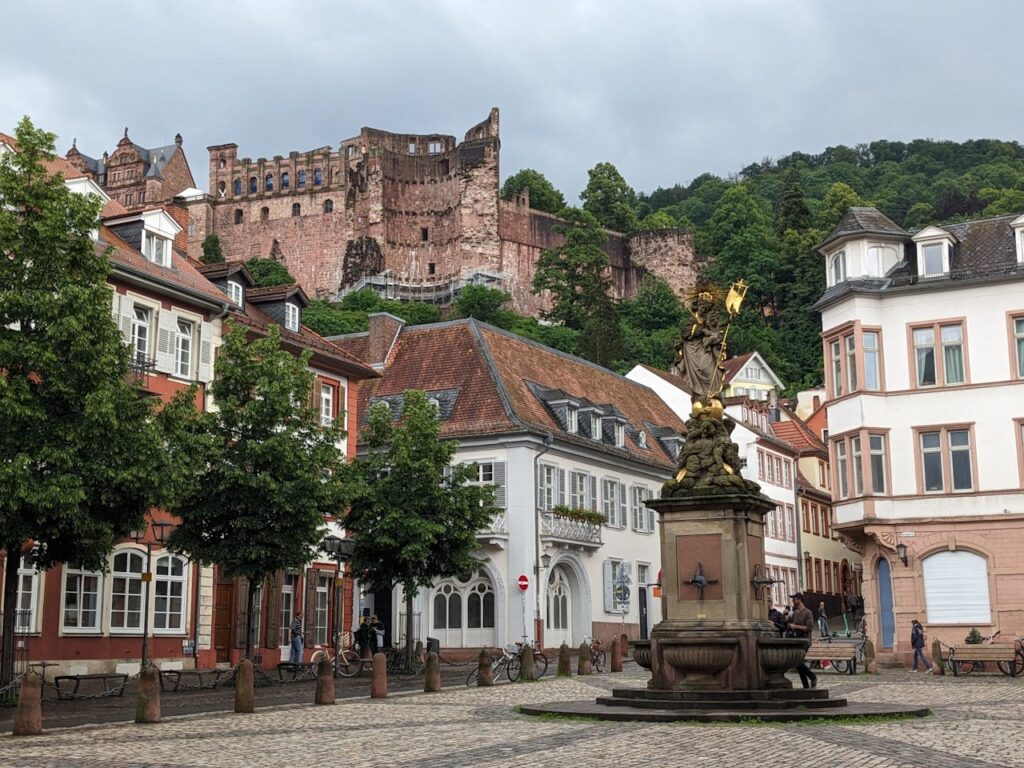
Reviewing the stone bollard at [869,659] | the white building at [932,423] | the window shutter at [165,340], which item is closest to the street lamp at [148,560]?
the window shutter at [165,340]

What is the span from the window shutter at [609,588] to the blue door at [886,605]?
429 inches

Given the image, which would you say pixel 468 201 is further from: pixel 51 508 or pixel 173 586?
pixel 51 508

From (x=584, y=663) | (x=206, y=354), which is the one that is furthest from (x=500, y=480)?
(x=206, y=354)

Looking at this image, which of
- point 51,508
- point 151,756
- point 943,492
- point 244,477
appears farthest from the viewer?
point 943,492

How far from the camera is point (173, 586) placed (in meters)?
30.9

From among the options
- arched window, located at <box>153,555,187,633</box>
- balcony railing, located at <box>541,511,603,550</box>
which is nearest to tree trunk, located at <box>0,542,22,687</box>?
arched window, located at <box>153,555,187,633</box>

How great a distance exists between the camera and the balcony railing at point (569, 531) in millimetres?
40344

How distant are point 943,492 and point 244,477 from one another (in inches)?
704

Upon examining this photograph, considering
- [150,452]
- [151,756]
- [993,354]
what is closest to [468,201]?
[993,354]

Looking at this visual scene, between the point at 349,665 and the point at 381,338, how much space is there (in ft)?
54.7

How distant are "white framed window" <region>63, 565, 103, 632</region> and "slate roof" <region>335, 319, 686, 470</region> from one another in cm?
1435

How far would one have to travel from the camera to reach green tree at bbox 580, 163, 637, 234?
13112cm

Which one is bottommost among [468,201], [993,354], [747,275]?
[993,354]

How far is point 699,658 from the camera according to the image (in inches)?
650
